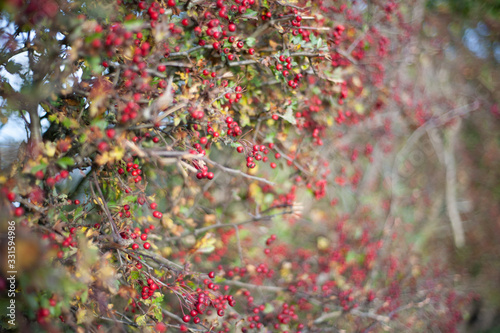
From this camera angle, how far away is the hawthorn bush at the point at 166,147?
4.27ft

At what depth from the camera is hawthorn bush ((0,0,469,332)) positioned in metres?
1.30

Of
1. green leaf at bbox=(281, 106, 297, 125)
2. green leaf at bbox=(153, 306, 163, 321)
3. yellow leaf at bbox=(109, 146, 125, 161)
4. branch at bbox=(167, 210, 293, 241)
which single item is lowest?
branch at bbox=(167, 210, 293, 241)

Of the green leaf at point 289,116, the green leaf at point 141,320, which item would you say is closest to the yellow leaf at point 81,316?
the green leaf at point 141,320

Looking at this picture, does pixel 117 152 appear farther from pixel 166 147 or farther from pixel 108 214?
pixel 108 214

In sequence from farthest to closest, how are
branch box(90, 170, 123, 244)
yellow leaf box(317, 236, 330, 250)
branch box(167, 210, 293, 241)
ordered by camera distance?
yellow leaf box(317, 236, 330, 250) → branch box(167, 210, 293, 241) → branch box(90, 170, 123, 244)

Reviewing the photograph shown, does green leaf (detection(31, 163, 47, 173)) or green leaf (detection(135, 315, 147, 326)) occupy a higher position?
green leaf (detection(31, 163, 47, 173))

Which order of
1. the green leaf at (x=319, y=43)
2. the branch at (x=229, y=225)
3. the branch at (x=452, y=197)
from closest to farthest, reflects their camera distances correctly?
the green leaf at (x=319, y=43)
the branch at (x=229, y=225)
the branch at (x=452, y=197)

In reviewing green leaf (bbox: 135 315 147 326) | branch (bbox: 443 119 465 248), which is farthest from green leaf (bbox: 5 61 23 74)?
branch (bbox: 443 119 465 248)

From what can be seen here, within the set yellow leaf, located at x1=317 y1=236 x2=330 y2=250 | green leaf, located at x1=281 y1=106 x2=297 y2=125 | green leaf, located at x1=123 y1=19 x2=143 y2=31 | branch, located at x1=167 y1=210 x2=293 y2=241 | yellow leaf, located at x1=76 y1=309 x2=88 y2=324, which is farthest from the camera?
yellow leaf, located at x1=317 y1=236 x2=330 y2=250

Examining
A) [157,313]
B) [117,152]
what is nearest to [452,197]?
[157,313]

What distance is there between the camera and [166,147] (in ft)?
4.56

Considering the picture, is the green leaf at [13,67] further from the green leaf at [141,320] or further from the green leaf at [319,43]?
the green leaf at [319,43]

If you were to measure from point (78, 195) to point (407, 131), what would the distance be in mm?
4633

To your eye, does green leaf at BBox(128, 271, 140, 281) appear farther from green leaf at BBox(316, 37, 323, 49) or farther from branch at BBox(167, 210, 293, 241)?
green leaf at BBox(316, 37, 323, 49)
